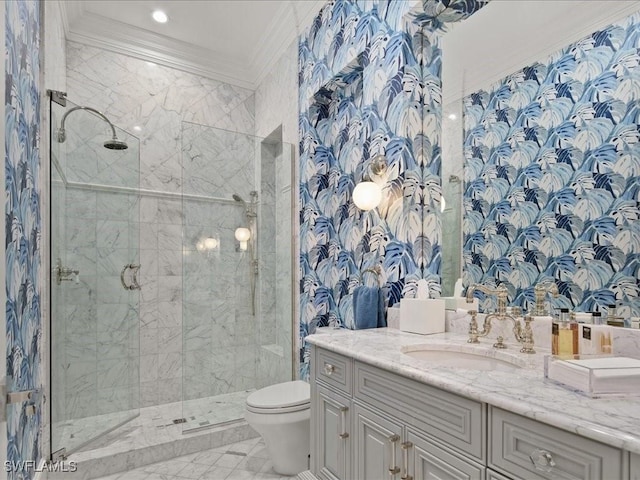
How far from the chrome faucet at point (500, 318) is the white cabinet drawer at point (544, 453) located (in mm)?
507

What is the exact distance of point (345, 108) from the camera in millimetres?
2670

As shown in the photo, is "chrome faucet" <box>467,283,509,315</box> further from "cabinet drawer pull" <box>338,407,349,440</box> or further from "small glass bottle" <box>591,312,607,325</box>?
"cabinet drawer pull" <box>338,407,349,440</box>

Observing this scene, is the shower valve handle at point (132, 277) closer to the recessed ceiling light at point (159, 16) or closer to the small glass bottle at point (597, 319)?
the recessed ceiling light at point (159, 16)

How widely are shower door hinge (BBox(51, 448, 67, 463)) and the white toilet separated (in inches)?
41.1

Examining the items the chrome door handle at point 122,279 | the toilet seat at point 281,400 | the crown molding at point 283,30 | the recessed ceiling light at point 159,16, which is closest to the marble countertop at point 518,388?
the toilet seat at point 281,400

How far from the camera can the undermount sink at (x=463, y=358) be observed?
1340 millimetres

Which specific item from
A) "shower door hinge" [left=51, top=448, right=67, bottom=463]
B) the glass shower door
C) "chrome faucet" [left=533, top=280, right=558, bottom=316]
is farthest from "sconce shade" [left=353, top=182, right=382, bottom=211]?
"shower door hinge" [left=51, top=448, right=67, bottom=463]

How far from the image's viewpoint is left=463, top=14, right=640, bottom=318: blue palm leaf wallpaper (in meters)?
1.26

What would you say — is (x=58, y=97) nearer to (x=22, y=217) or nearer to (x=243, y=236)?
(x=22, y=217)

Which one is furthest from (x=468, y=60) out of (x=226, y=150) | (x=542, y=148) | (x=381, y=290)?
(x=226, y=150)

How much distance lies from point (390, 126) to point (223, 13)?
72.6 inches

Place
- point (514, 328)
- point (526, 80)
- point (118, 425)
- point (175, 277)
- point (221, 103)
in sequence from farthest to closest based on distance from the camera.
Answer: point (221, 103) < point (175, 277) < point (118, 425) < point (526, 80) < point (514, 328)

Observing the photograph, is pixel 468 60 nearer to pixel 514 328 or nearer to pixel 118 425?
pixel 514 328

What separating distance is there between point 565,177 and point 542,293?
16.8 inches
